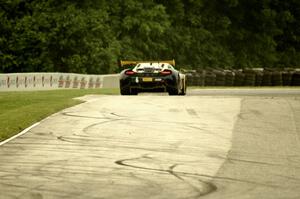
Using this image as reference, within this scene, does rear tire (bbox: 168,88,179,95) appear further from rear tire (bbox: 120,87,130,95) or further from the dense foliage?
the dense foliage

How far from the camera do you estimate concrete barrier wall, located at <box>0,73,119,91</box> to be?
40500 millimetres

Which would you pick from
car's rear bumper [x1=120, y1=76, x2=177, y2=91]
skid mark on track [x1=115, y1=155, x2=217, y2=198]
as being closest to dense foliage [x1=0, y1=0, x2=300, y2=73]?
car's rear bumper [x1=120, y1=76, x2=177, y2=91]

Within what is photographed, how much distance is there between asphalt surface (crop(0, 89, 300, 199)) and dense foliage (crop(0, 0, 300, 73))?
107 feet

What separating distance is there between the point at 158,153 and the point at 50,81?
30.1 metres

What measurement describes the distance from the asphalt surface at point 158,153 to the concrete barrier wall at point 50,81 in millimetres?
20754

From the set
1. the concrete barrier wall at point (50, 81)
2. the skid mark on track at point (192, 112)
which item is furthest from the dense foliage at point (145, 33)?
the skid mark on track at point (192, 112)

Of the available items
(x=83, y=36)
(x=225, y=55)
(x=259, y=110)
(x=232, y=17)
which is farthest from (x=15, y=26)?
(x=259, y=110)

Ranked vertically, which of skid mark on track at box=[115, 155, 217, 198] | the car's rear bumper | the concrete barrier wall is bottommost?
the concrete barrier wall

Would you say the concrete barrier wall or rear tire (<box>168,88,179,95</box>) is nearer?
rear tire (<box>168,88,179,95</box>)

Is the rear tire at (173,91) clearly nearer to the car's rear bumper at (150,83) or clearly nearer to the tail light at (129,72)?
the car's rear bumper at (150,83)

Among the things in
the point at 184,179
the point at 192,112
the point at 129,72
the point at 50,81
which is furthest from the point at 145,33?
the point at 184,179

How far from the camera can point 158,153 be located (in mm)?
12531

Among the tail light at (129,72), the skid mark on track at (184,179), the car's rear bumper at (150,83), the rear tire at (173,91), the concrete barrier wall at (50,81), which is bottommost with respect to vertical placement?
the concrete barrier wall at (50,81)

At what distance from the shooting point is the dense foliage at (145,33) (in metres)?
52.2
